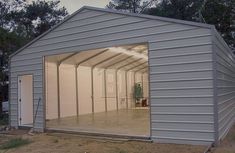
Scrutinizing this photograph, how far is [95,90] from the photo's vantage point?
60.7ft

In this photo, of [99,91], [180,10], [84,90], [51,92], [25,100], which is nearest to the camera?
[25,100]

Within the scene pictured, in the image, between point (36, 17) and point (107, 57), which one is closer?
point (107, 57)

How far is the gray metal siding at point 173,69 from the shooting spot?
8.59 m

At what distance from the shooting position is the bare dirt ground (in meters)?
8.31

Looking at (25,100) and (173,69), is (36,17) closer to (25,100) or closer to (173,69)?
(25,100)

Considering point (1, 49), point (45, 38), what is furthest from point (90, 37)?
point (1, 49)

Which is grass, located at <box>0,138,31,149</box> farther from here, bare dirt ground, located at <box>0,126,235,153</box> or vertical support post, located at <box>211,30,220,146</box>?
vertical support post, located at <box>211,30,220,146</box>

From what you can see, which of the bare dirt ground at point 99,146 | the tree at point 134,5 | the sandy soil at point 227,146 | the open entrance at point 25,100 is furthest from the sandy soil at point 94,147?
the tree at point 134,5

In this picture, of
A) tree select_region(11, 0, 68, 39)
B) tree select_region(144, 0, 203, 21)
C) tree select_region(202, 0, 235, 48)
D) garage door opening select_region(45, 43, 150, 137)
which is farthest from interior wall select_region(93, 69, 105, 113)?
tree select_region(202, 0, 235, 48)

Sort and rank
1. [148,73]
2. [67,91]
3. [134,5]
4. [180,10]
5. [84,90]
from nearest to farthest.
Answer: [148,73] → [67,91] → [84,90] → [180,10] → [134,5]

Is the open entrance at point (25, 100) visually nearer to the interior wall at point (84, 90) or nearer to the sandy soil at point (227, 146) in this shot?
the interior wall at point (84, 90)

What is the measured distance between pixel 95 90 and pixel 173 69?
9.79 m

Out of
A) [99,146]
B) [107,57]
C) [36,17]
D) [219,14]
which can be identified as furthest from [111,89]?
[36,17]

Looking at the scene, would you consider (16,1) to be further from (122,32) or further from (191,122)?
(191,122)
